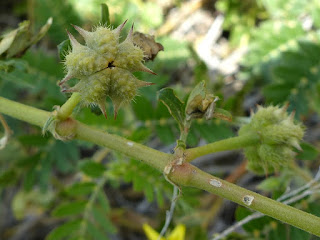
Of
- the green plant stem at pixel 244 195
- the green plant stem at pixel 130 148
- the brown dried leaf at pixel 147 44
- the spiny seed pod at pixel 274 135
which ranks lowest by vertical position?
the green plant stem at pixel 244 195

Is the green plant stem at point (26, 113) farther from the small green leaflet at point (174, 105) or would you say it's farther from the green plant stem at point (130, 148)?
the small green leaflet at point (174, 105)

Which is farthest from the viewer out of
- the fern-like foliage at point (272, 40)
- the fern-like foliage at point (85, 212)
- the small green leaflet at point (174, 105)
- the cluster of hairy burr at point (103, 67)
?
the fern-like foliage at point (272, 40)

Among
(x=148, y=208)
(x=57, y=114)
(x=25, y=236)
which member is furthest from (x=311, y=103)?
(x=25, y=236)

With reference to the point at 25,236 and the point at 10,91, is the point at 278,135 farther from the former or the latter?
the point at 25,236

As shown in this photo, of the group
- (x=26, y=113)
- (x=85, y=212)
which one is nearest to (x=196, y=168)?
(x=26, y=113)

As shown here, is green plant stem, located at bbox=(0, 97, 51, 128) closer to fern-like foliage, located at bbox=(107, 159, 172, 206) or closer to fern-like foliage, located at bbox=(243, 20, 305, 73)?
fern-like foliage, located at bbox=(107, 159, 172, 206)

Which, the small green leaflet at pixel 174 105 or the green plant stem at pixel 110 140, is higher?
the small green leaflet at pixel 174 105

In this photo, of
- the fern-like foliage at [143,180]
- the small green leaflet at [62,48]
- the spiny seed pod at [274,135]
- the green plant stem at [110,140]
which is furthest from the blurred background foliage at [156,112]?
the spiny seed pod at [274,135]
